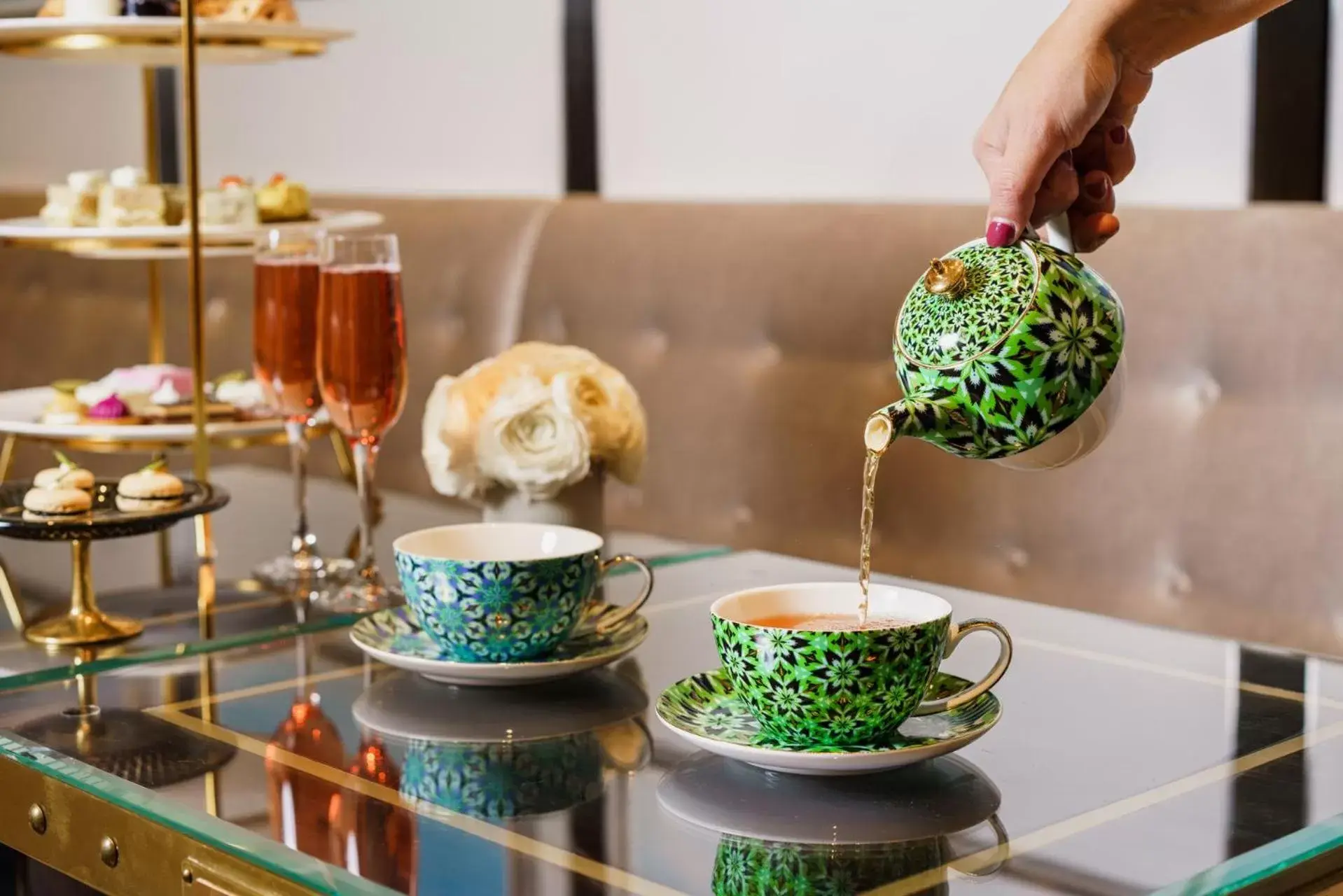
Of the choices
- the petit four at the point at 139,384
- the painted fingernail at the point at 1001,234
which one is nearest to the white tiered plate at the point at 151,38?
the petit four at the point at 139,384

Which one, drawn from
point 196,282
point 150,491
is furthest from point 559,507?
point 196,282

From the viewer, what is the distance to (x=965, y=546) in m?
2.12

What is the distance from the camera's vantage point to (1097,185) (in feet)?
3.97

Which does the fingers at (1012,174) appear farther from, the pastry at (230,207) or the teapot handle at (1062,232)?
the pastry at (230,207)

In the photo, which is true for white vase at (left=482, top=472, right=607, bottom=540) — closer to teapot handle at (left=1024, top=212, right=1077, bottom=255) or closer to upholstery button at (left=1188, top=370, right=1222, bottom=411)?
teapot handle at (left=1024, top=212, right=1077, bottom=255)

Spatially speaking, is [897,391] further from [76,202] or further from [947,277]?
[947,277]

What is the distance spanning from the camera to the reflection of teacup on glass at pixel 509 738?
811mm

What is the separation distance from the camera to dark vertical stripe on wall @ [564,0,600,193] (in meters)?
3.00

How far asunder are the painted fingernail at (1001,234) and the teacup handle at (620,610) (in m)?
0.29

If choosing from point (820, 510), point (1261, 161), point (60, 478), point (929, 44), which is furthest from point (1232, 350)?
point (60, 478)

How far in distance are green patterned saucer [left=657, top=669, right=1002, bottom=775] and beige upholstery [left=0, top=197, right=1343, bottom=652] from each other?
1045mm

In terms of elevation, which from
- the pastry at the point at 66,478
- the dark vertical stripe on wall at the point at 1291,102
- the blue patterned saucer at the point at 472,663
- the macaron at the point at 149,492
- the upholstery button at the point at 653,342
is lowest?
the blue patterned saucer at the point at 472,663

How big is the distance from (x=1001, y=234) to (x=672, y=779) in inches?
14.3

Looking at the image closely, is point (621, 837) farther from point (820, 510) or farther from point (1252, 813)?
point (820, 510)
